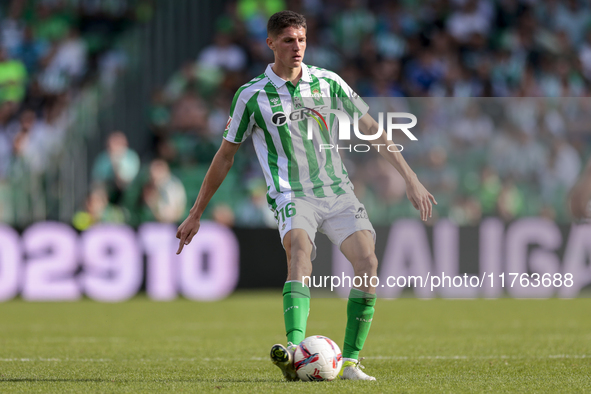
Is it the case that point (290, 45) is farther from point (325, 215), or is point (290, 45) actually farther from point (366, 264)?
point (366, 264)

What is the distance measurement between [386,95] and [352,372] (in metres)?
9.92

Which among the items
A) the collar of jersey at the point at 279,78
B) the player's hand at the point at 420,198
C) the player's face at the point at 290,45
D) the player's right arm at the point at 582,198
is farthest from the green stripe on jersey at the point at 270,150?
the player's right arm at the point at 582,198

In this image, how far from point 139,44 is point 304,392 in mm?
11728

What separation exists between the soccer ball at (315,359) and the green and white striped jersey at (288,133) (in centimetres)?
91

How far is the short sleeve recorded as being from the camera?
5082mm

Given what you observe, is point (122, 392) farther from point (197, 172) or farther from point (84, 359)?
point (197, 172)

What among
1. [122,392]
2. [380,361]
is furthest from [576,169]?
[122,392]

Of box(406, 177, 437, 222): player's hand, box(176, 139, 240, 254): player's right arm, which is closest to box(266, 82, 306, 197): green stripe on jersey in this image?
box(176, 139, 240, 254): player's right arm

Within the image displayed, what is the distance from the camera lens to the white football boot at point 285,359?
4.48 metres

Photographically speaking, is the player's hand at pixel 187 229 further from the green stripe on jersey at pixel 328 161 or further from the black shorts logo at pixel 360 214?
the black shorts logo at pixel 360 214

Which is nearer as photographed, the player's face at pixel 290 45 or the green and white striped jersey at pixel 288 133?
the player's face at pixel 290 45

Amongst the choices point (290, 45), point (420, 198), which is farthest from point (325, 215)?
point (290, 45)

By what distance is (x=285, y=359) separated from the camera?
455 cm

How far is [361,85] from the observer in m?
14.6
